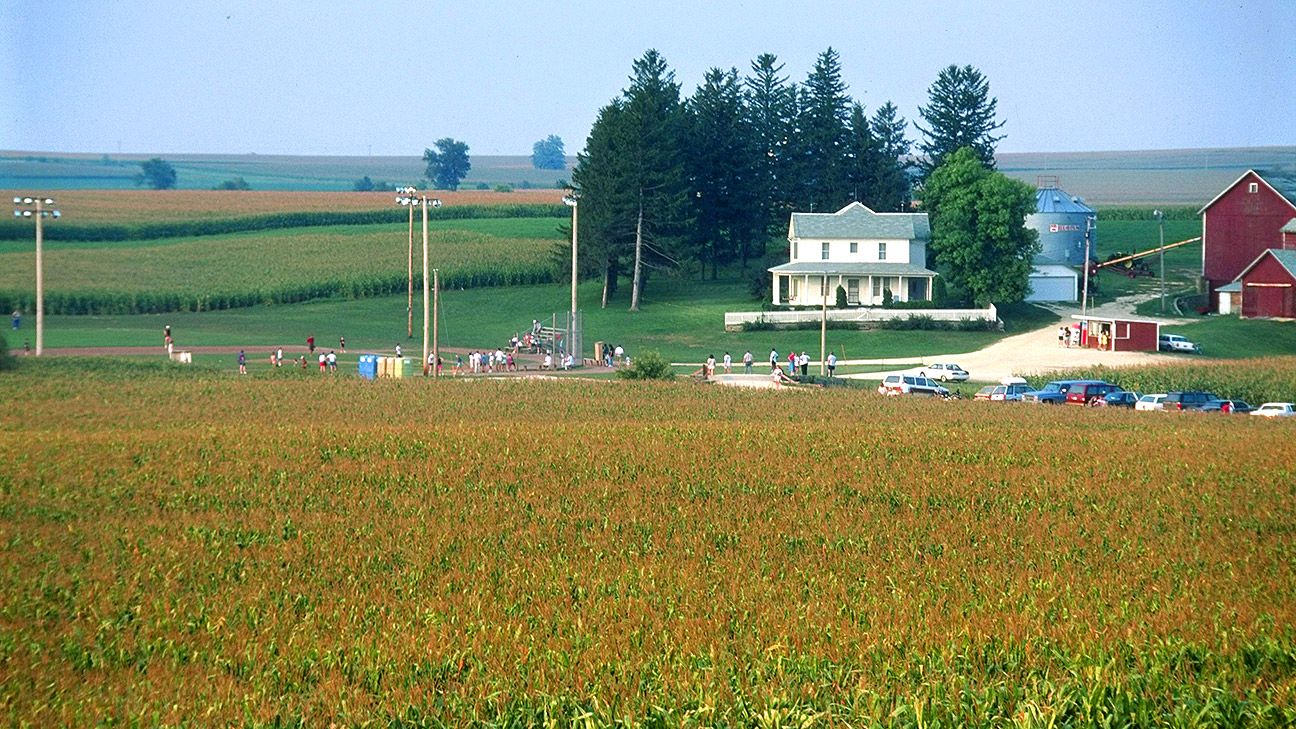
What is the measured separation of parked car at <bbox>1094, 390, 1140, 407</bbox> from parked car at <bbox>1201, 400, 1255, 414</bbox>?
2.37 meters

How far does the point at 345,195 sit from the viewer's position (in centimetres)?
17262

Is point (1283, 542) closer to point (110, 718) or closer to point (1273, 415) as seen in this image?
point (110, 718)

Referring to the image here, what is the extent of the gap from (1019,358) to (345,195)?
118m

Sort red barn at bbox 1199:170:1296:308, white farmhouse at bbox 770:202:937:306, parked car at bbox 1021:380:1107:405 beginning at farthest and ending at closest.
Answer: red barn at bbox 1199:170:1296:308, white farmhouse at bbox 770:202:937:306, parked car at bbox 1021:380:1107:405

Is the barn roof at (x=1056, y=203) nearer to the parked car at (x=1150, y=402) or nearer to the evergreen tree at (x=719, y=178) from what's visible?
the evergreen tree at (x=719, y=178)

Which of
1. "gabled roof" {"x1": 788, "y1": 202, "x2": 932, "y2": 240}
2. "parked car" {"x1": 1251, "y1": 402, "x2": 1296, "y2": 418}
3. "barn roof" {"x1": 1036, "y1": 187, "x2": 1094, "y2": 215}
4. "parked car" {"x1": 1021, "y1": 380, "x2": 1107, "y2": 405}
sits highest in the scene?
"barn roof" {"x1": 1036, "y1": 187, "x2": 1094, "y2": 215}

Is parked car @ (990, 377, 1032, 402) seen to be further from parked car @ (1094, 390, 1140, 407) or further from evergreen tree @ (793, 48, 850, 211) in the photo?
evergreen tree @ (793, 48, 850, 211)

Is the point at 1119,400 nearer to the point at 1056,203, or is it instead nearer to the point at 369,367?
the point at 369,367

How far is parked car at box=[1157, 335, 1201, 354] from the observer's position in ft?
225

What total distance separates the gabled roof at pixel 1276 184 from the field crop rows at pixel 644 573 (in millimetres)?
53036

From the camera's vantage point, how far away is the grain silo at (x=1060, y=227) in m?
101

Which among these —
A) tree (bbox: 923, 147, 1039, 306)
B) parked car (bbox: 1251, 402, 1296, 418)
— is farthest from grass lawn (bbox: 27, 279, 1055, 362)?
parked car (bbox: 1251, 402, 1296, 418)

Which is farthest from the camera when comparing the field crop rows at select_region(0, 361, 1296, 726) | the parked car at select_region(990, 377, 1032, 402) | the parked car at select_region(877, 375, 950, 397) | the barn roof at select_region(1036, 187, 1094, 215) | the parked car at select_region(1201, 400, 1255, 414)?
the barn roof at select_region(1036, 187, 1094, 215)

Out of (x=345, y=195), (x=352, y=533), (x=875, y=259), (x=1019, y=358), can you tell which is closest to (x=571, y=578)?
(x=352, y=533)
